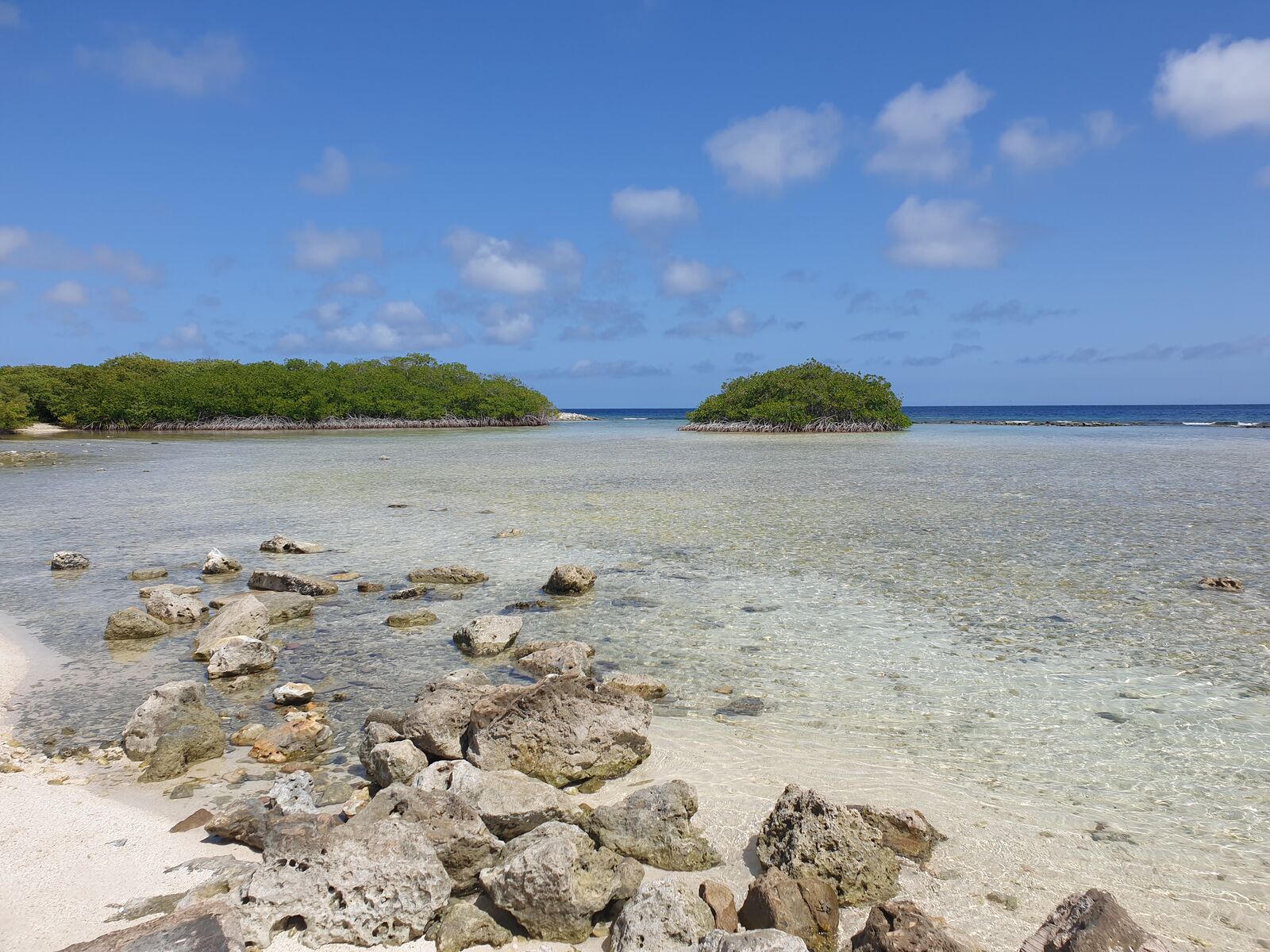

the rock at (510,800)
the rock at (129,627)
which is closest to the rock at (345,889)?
the rock at (510,800)

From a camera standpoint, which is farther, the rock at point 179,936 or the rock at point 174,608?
the rock at point 174,608

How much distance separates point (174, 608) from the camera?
8.97m

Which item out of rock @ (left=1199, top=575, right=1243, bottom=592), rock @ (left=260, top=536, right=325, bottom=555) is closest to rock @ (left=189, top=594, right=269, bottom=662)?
rock @ (left=260, top=536, right=325, bottom=555)

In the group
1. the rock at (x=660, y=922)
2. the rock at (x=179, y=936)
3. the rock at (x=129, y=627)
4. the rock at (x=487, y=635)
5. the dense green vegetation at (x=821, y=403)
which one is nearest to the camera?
the rock at (x=179, y=936)

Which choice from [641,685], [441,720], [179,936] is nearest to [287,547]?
[641,685]

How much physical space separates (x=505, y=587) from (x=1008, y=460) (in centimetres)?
2638

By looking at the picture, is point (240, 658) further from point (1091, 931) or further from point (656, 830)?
point (1091, 931)

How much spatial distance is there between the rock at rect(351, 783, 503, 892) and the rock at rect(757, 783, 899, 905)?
59.1 inches

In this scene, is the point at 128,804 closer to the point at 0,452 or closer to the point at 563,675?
the point at 563,675

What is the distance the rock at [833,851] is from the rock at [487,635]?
4.18m

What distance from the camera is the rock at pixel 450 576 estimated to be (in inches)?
421

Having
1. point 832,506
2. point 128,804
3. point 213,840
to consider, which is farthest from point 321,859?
point 832,506

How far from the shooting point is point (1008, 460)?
30797 millimetres

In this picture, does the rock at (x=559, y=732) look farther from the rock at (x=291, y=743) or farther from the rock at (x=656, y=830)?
the rock at (x=291, y=743)
